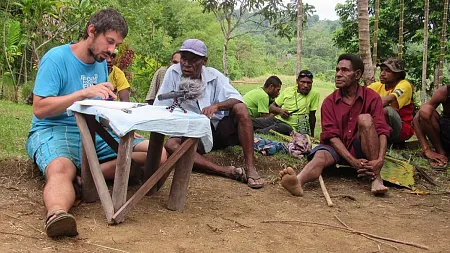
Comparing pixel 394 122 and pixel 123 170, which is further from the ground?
pixel 123 170

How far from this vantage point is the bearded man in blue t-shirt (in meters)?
3.16

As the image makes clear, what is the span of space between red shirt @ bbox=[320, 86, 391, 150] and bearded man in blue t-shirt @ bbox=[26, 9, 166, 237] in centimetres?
192

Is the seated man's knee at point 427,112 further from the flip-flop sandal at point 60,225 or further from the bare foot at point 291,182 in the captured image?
the flip-flop sandal at point 60,225

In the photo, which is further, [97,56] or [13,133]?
[13,133]

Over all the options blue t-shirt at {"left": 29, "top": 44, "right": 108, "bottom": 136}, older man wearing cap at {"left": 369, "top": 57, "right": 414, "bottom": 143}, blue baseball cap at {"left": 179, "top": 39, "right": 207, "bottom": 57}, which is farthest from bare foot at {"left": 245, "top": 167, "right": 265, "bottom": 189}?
older man wearing cap at {"left": 369, "top": 57, "right": 414, "bottom": 143}

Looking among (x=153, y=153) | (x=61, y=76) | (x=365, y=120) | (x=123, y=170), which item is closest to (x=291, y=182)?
(x=365, y=120)

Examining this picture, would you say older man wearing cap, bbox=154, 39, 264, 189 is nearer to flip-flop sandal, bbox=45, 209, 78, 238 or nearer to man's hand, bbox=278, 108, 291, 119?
flip-flop sandal, bbox=45, 209, 78, 238

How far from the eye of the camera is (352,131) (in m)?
4.76

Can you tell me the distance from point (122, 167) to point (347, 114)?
255 cm

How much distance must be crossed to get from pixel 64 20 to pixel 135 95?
12.2 ft

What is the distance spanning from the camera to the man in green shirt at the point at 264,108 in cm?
659

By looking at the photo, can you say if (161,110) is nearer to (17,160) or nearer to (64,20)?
(17,160)

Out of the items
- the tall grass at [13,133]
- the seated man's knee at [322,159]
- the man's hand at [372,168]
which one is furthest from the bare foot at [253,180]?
the tall grass at [13,133]

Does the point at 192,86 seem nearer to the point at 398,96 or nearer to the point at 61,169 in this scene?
the point at 61,169
